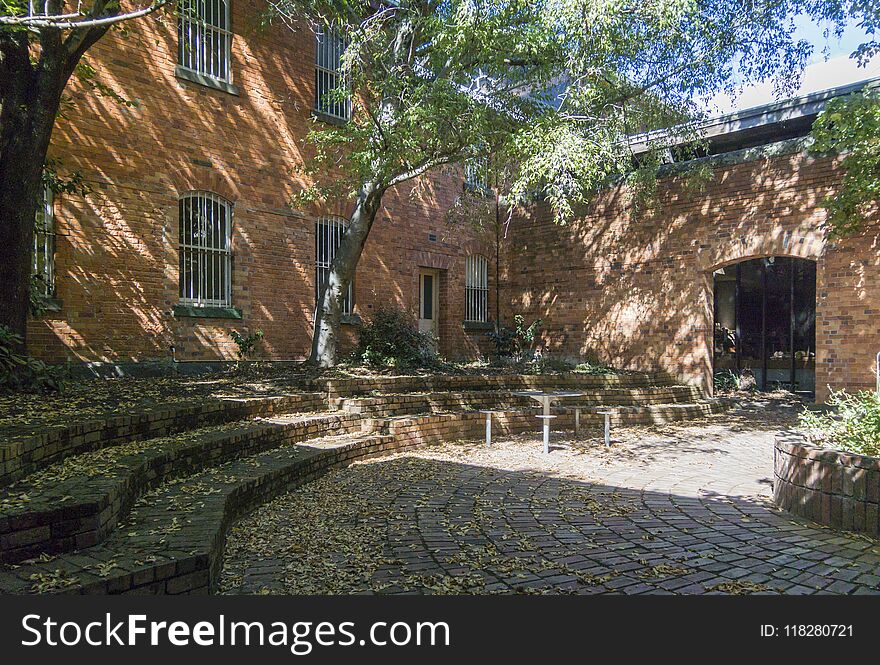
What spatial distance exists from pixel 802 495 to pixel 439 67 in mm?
7702

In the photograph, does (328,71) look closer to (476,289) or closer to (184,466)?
(476,289)

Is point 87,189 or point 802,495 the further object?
point 87,189

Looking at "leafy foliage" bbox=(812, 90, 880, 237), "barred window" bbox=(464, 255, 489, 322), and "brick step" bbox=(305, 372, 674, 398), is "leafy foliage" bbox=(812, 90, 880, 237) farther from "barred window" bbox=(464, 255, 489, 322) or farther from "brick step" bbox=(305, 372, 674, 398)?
"barred window" bbox=(464, 255, 489, 322)

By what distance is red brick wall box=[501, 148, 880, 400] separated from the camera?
1015cm

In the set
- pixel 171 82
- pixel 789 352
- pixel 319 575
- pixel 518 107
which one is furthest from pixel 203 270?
pixel 789 352

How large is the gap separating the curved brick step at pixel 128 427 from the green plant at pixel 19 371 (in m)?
1.49

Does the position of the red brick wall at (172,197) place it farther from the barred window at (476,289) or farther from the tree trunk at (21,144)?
the barred window at (476,289)

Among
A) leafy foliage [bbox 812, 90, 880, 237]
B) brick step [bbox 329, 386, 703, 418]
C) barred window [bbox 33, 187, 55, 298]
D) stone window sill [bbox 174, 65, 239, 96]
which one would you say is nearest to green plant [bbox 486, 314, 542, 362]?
brick step [bbox 329, 386, 703, 418]

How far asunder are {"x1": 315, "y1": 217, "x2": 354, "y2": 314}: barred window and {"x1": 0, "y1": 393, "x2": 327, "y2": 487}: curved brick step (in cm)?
425

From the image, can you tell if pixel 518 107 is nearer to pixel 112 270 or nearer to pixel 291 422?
pixel 291 422

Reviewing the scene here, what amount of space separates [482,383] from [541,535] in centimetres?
630

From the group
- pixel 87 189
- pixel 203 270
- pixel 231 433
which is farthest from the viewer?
pixel 203 270

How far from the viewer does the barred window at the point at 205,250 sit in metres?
9.79

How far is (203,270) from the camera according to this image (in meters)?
10.0
